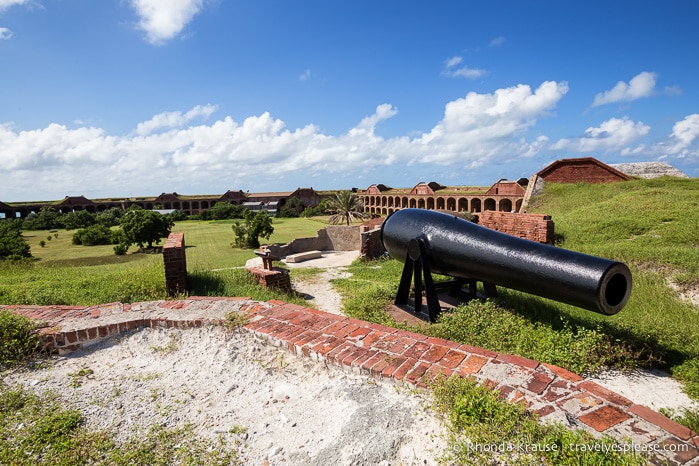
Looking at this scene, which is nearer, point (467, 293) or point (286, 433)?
point (286, 433)

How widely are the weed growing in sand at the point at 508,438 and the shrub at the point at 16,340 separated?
3.21 meters

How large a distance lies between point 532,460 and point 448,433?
376 mm

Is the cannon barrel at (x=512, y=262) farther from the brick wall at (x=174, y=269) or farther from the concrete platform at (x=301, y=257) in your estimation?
the concrete platform at (x=301, y=257)

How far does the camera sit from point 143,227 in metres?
25.1

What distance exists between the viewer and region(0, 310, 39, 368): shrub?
287 centimetres

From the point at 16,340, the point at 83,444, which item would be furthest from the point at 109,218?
the point at 83,444

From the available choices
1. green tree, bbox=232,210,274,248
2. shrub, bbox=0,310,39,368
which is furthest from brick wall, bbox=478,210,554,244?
green tree, bbox=232,210,274,248

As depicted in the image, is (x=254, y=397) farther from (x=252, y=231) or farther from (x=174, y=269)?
(x=252, y=231)

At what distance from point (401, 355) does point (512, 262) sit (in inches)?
69.8

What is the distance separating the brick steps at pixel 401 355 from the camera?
1733 millimetres

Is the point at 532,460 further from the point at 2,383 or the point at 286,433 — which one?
the point at 2,383

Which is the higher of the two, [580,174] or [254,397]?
[580,174]

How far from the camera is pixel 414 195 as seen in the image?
44719mm

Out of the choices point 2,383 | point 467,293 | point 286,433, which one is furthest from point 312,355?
point 467,293
